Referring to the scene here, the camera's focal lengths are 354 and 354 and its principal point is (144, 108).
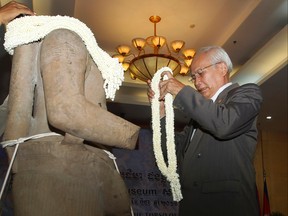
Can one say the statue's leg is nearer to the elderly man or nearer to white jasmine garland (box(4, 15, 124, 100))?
white jasmine garland (box(4, 15, 124, 100))

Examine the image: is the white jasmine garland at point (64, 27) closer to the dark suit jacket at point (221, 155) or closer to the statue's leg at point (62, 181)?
the statue's leg at point (62, 181)

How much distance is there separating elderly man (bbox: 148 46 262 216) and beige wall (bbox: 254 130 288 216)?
23.9ft

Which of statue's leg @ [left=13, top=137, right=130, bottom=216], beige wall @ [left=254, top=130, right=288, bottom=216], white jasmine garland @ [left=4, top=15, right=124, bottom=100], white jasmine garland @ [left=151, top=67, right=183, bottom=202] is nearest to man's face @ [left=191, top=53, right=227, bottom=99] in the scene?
white jasmine garland @ [left=151, top=67, right=183, bottom=202]

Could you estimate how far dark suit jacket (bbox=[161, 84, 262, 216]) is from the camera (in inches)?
63.4

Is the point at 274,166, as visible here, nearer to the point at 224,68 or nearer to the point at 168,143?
the point at 224,68

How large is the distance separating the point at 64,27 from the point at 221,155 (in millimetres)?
1003

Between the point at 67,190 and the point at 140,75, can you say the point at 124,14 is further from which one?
the point at 67,190

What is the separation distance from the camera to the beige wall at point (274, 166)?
8656 millimetres

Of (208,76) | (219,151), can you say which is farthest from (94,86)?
(208,76)

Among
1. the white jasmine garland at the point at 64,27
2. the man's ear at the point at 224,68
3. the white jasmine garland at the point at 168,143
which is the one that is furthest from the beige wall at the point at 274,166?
the white jasmine garland at the point at 64,27

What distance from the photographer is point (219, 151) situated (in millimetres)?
1754

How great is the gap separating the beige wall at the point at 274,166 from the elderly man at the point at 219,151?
7290 mm

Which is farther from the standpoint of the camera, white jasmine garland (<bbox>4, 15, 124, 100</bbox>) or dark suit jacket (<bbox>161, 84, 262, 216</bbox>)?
dark suit jacket (<bbox>161, 84, 262, 216</bbox>)

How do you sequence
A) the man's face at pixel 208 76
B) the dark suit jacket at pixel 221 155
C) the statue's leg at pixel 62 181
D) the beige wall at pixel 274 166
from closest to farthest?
the statue's leg at pixel 62 181 < the dark suit jacket at pixel 221 155 < the man's face at pixel 208 76 < the beige wall at pixel 274 166
